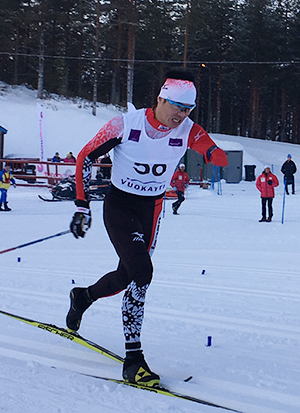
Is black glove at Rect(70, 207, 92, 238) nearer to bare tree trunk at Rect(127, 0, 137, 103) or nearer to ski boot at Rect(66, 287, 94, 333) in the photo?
ski boot at Rect(66, 287, 94, 333)

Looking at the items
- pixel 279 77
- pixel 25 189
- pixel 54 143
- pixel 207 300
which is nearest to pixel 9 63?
pixel 54 143

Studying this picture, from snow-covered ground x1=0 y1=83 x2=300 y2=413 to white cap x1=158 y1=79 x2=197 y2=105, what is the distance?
1.74 metres

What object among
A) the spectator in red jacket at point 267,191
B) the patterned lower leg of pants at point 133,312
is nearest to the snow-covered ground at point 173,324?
the patterned lower leg of pants at point 133,312

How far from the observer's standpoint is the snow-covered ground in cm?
286

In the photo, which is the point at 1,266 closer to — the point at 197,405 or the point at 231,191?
the point at 197,405

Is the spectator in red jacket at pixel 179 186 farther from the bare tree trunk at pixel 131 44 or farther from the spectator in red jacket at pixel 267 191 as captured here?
the bare tree trunk at pixel 131 44

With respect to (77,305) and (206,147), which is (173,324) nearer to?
(77,305)

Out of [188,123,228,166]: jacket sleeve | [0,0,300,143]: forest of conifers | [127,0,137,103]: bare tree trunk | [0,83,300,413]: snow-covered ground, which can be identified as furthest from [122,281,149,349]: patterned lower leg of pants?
[0,0,300,143]: forest of conifers

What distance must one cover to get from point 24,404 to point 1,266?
4.71m

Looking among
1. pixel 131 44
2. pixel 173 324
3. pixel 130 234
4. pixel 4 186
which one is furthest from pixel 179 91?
pixel 131 44

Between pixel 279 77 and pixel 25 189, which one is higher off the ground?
pixel 279 77

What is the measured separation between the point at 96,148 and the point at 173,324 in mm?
1867

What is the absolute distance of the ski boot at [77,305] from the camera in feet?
12.1

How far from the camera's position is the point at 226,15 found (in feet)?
153
